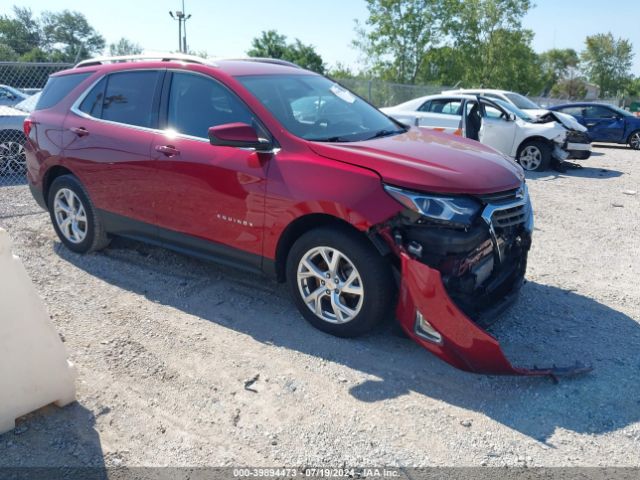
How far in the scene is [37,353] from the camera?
9.58ft

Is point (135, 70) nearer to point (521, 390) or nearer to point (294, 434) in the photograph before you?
point (294, 434)

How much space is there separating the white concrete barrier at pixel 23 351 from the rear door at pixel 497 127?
33.1 feet

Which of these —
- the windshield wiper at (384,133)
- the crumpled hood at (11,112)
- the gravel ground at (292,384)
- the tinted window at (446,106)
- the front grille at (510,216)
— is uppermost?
the tinted window at (446,106)

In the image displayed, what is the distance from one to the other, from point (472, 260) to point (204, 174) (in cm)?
208

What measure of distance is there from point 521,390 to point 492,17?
37.8 metres

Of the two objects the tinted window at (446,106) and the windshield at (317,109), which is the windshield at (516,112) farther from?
the windshield at (317,109)

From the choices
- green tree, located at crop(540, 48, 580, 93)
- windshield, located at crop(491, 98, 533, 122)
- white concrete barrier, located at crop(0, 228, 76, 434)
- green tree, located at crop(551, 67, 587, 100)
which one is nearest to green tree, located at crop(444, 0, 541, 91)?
windshield, located at crop(491, 98, 533, 122)

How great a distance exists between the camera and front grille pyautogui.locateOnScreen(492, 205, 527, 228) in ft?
11.7

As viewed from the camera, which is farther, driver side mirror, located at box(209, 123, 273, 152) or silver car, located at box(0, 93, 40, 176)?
silver car, located at box(0, 93, 40, 176)

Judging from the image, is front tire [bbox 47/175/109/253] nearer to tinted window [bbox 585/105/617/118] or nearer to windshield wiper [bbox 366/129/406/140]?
windshield wiper [bbox 366/129/406/140]

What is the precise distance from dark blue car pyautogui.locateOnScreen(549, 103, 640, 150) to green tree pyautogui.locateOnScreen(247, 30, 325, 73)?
35238mm

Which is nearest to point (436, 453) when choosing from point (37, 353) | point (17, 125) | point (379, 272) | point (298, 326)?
point (379, 272)

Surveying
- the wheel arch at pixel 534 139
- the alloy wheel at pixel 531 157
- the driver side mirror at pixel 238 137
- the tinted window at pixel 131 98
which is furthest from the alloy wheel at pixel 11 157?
the alloy wheel at pixel 531 157

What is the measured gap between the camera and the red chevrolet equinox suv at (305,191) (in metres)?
3.38
